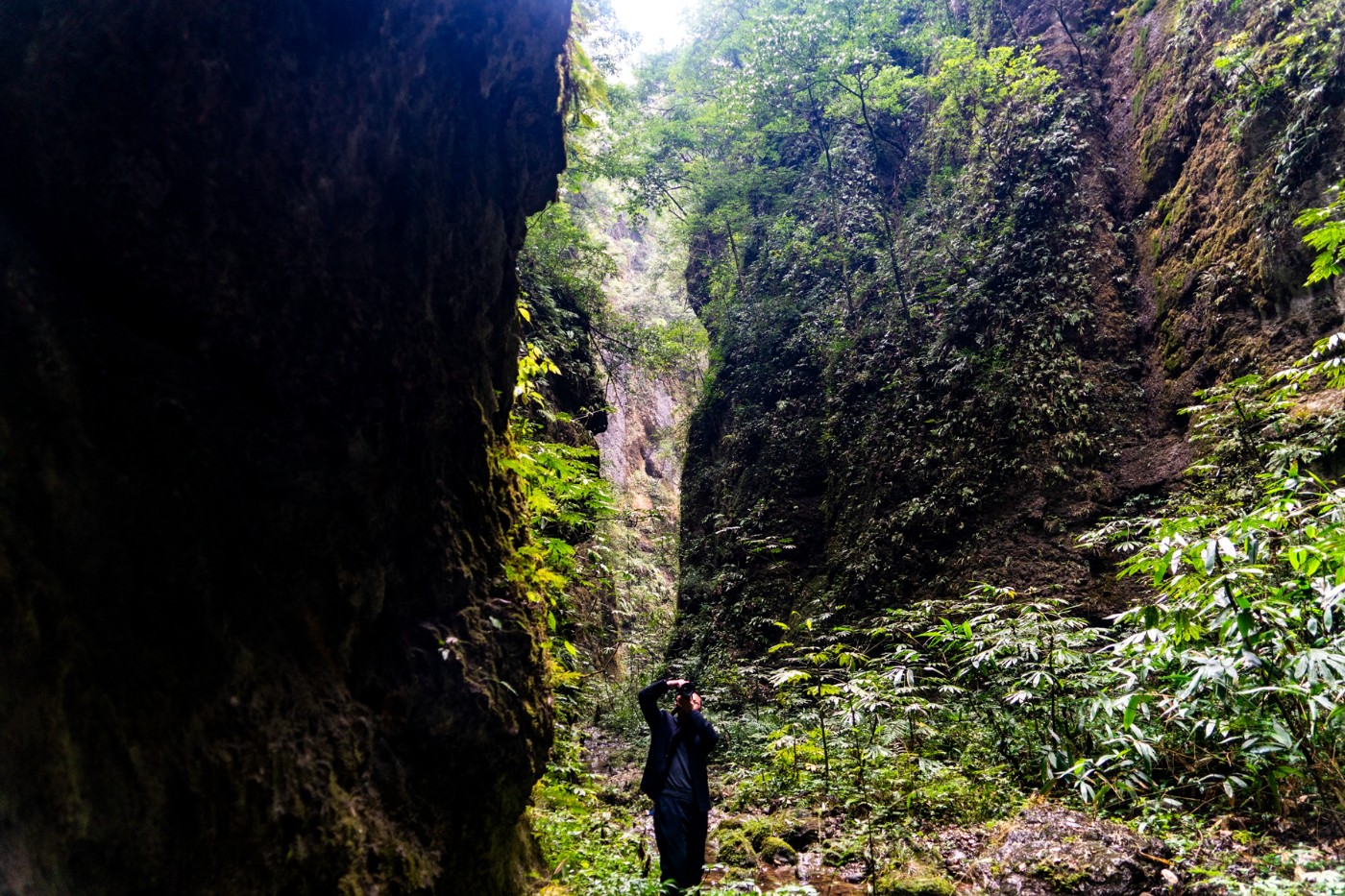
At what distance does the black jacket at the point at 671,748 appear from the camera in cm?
461

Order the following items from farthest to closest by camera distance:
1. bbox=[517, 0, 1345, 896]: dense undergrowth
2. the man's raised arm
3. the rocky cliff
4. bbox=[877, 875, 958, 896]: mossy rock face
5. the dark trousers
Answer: the rocky cliff, the man's raised arm, the dark trousers, bbox=[877, 875, 958, 896]: mossy rock face, bbox=[517, 0, 1345, 896]: dense undergrowth

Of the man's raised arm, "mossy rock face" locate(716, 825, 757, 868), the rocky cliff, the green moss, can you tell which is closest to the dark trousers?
the man's raised arm

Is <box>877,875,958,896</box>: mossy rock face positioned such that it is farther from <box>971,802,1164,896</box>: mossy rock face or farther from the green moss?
<box>971,802,1164,896</box>: mossy rock face

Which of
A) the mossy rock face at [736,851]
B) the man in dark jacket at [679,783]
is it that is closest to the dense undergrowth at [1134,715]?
the mossy rock face at [736,851]

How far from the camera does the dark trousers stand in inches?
172

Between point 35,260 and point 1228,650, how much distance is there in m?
5.39

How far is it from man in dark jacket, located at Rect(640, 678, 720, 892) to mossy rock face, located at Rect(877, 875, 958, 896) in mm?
1202

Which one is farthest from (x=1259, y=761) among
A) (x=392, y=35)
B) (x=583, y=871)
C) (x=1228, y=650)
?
(x=392, y=35)

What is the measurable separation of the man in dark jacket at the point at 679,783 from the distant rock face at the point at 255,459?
3.10 ft

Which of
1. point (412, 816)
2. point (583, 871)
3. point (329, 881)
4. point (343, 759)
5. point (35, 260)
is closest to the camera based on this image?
point (35, 260)

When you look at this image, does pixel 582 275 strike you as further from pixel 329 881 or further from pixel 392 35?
pixel 329 881

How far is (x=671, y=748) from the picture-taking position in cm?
475

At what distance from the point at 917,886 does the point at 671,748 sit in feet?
5.76

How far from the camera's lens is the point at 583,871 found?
4598mm
